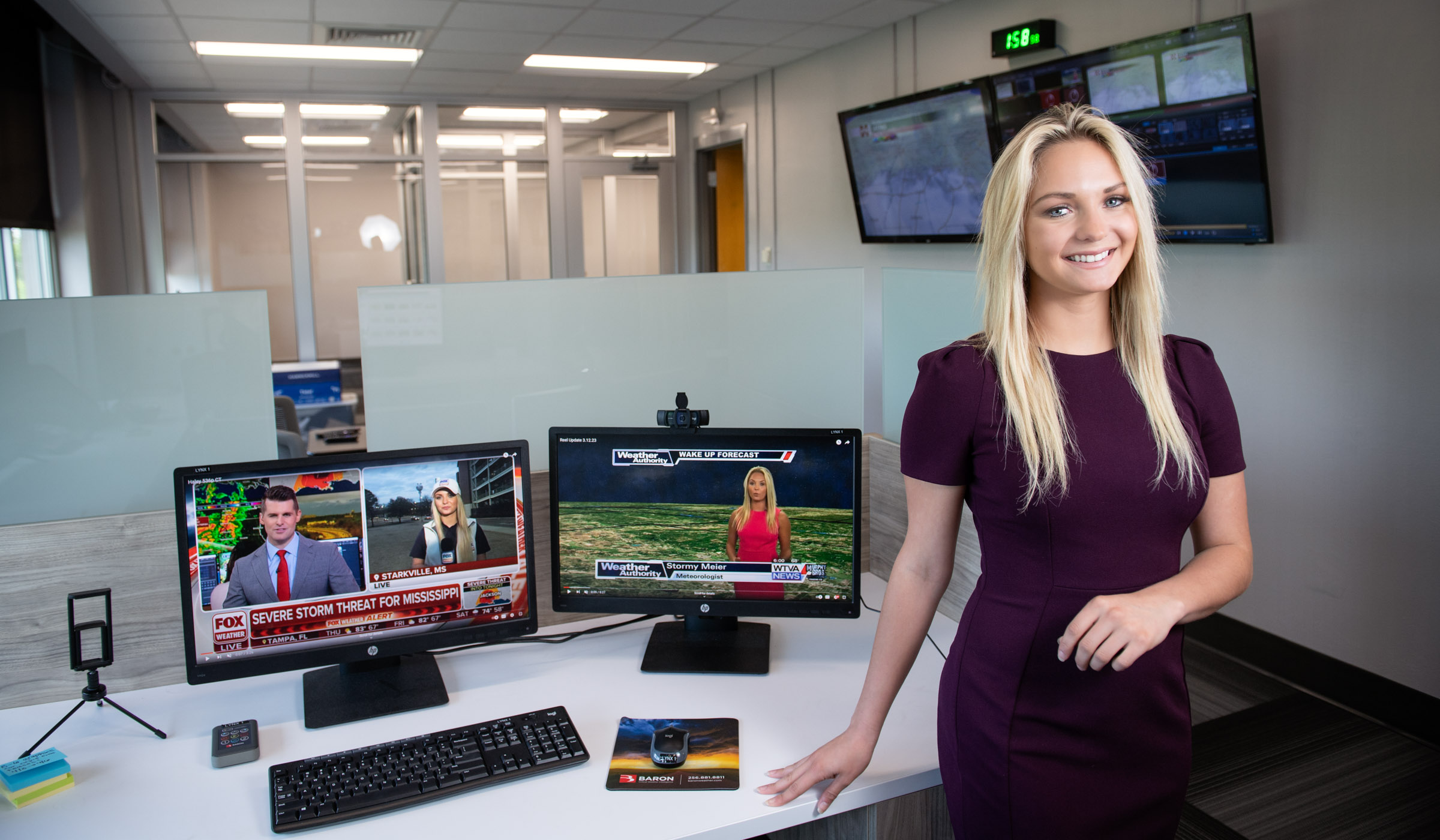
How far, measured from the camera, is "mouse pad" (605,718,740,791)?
1280mm

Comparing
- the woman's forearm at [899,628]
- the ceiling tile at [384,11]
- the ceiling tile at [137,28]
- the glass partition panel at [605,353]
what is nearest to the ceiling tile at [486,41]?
the ceiling tile at [384,11]

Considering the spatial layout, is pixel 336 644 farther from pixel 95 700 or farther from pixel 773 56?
pixel 773 56

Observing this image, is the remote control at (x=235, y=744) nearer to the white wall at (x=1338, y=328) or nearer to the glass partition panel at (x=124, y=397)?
the glass partition panel at (x=124, y=397)

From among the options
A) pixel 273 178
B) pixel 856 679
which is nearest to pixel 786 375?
pixel 856 679

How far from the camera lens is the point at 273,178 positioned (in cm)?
703

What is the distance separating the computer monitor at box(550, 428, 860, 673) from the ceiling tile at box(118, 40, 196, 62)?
4.89 meters

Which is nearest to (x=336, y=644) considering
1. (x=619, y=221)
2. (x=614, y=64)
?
(x=614, y=64)

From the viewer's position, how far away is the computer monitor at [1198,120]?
296 cm

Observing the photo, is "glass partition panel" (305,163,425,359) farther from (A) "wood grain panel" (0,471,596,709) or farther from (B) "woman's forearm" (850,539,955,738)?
(B) "woman's forearm" (850,539,955,738)

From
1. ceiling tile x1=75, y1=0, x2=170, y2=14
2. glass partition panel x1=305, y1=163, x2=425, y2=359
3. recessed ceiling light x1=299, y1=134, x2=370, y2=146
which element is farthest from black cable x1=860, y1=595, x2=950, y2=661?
recessed ceiling light x1=299, y1=134, x2=370, y2=146

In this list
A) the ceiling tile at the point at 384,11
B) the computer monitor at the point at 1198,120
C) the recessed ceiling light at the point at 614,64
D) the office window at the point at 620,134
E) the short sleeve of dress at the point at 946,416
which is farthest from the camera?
the office window at the point at 620,134

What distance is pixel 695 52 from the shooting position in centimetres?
580

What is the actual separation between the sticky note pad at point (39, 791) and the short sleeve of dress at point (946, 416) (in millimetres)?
1211

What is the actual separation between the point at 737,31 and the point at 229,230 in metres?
4.13
